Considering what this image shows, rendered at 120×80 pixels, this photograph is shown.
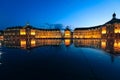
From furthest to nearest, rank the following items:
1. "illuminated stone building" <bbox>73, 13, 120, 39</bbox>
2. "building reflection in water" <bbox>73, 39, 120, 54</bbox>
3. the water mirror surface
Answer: "illuminated stone building" <bbox>73, 13, 120, 39</bbox> < "building reflection in water" <bbox>73, 39, 120, 54</bbox> < the water mirror surface

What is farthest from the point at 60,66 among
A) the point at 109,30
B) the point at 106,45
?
the point at 109,30

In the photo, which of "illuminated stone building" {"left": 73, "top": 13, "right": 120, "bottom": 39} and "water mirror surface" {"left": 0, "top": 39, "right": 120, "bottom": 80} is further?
"illuminated stone building" {"left": 73, "top": 13, "right": 120, "bottom": 39}

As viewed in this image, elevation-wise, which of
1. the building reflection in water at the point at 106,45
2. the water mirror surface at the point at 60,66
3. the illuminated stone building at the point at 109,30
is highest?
the illuminated stone building at the point at 109,30

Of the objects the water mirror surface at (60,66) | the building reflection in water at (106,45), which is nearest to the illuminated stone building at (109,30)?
the building reflection in water at (106,45)

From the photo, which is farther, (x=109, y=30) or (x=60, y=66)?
(x=109, y=30)

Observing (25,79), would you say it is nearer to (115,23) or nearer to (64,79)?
(64,79)

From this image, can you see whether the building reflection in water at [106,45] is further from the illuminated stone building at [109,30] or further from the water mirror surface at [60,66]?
the illuminated stone building at [109,30]

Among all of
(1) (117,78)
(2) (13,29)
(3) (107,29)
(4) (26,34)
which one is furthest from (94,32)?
(1) (117,78)

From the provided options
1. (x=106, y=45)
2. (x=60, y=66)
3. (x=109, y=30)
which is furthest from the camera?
(x=109, y=30)

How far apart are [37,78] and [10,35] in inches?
7530

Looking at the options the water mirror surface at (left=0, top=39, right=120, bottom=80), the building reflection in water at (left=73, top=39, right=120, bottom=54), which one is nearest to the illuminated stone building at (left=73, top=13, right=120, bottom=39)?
the building reflection in water at (left=73, top=39, right=120, bottom=54)

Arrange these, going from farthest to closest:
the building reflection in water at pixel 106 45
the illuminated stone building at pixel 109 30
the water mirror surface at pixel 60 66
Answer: the illuminated stone building at pixel 109 30 → the building reflection in water at pixel 106 45 → the water mirror surface at pixel 60 66

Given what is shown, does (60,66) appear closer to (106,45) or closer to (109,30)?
(106,45)

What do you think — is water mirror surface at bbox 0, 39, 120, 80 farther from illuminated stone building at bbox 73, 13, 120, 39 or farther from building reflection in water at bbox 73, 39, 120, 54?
illuminated stone building at bbox 73, 13, 120, 39
